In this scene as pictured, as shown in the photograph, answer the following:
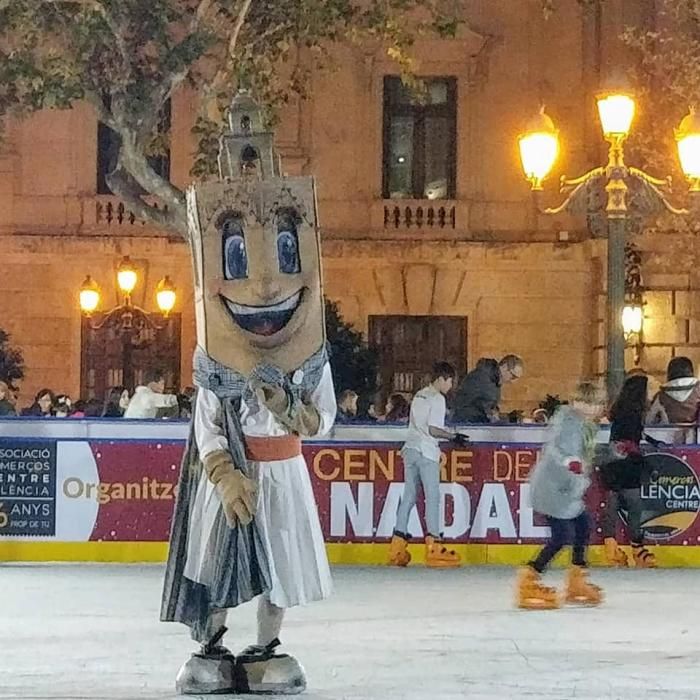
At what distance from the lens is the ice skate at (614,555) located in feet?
48.9

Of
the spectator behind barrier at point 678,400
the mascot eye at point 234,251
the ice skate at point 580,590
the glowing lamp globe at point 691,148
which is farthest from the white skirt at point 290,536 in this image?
the spectator behind barrier at point 678,400

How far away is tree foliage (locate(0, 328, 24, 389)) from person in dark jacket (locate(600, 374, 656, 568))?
12946 millimetres

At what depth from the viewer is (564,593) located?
12367 mm

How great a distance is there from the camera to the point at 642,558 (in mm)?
14891

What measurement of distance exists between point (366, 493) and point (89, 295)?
12390 millimetres

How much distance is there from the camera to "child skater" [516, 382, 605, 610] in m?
11.7

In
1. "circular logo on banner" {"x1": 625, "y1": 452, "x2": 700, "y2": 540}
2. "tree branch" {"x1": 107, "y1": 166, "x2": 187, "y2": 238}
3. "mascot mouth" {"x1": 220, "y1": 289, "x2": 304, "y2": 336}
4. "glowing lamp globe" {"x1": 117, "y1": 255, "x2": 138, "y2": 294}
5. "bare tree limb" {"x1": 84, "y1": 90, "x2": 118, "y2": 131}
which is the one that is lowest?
"circular logo on banner" {"x1": 625, "y1": 452, "x2": 700, "y2": 540}

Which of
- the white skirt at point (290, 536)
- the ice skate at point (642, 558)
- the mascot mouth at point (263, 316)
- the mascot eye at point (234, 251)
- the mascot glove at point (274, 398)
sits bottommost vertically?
the ice skate at point (642, 558)

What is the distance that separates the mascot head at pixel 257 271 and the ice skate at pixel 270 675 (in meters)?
1.41

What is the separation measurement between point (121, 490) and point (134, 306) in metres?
12.2

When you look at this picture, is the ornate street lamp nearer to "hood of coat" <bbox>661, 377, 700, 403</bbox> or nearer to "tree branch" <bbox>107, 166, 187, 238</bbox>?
"tree branch" <bbox>107, 166, 187, 238</bbox>

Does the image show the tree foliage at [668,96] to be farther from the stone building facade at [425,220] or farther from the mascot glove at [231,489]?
the mascot glove at [231,489]

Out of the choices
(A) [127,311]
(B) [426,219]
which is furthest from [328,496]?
(B) [426,219]

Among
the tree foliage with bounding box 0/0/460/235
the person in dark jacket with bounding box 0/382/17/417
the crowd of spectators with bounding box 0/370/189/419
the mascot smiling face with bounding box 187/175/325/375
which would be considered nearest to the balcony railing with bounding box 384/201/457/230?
the crowd of spectators with bounding box 0/370/189/419
